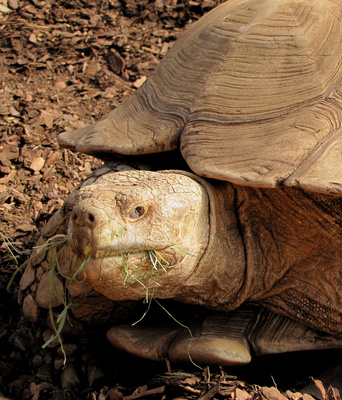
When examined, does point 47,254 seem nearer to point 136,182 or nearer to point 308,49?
point 136,182

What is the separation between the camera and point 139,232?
8.07ft

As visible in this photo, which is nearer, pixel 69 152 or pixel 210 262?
pixel 210 262

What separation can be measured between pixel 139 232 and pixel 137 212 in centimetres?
10

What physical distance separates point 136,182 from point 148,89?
3.56ft

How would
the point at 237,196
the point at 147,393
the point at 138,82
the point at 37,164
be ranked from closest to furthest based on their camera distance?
the point at 147,393 < the point at 237,196 < the point at 37,164 < the point at 138,82

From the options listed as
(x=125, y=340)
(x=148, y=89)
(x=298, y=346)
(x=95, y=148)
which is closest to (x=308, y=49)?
(x=148, y=89)

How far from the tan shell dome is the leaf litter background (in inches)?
41.2

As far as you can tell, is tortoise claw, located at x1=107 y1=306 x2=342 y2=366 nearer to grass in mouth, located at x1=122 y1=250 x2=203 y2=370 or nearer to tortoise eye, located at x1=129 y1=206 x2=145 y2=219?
grass in mouth, located at x1=122 y1=250 x2=203 y2=370

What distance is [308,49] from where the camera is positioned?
2.97 m

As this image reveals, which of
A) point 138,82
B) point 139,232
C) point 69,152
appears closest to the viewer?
point 139,232

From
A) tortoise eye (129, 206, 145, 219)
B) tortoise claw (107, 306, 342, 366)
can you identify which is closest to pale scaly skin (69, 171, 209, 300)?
tortoise eye (129, 206, 145, 219)

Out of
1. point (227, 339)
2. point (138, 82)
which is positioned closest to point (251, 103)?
point (227, 339)

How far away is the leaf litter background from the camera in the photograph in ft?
9.50

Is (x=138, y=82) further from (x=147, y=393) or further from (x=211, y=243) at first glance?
(x=147, y=393)
